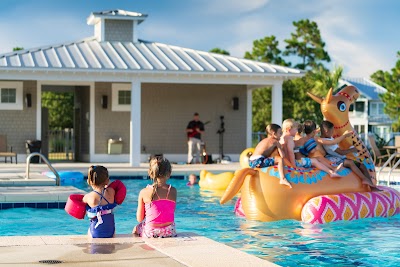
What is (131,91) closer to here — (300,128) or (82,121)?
(82,121)

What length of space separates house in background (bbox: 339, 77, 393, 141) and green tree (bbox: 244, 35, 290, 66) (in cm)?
1614

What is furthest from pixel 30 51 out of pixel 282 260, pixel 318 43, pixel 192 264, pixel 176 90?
pixel 318 43

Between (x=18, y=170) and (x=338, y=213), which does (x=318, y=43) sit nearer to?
(x=18, y=170)

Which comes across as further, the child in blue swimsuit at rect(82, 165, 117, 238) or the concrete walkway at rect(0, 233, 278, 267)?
the child in blue swimsuit at rect(82, 165, 117, 238)

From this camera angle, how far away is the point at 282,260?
7840mm

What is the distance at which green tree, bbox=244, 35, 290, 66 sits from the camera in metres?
53.7

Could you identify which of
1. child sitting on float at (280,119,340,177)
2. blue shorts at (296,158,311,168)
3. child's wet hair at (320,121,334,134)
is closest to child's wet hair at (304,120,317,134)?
child's wet hair at (320,121,334,134)

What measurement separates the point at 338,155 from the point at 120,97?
44.9 feet

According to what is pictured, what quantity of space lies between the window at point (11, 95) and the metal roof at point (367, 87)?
48.7m

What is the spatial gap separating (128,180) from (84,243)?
37.2 feet

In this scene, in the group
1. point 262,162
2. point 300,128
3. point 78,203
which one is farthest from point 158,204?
point 300,128

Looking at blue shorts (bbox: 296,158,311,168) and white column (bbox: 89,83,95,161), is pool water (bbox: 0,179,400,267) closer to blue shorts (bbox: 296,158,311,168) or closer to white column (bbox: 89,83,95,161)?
blue shorts (bbox: 296,158,311,168)

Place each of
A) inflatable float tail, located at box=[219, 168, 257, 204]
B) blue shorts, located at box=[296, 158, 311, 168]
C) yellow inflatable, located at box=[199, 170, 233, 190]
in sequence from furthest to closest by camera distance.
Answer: yellow inflatable, located at box=[199, 170, 233, 190] → blue shorts, located at box=[296, 158, 311, 168] → inflatable float tail, located at box=[219, 168, 257, 204]

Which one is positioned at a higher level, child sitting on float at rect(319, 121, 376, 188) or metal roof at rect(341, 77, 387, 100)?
metal roof at rect(341, 77, 387, 100)
